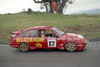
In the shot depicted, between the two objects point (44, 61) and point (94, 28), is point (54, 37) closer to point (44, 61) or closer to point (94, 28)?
point (44, 61)

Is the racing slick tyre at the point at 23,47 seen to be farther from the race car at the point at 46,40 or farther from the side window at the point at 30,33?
the side window at the point at 30,33

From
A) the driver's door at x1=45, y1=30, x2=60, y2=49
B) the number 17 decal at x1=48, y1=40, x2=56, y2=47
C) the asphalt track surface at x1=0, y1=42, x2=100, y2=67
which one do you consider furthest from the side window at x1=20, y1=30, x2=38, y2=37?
the asphalt track surface at x1=0, y1=42, x2=100, y2=67

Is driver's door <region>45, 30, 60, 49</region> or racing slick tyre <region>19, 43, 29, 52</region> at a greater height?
driver's door <region>45, 30, 60, 49</region>

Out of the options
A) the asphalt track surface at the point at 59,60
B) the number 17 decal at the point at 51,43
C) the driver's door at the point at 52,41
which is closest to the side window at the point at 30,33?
the driver's door at the point at 52,41

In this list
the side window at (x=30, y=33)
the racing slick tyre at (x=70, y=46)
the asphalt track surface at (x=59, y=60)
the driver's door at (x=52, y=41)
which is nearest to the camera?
the asphalt track surface at (x=59, y=60)

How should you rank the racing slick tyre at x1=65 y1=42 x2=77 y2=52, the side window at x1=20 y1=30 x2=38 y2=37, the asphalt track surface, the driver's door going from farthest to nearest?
the side window at x1=20 y1=30 x2=38 y2=37, the driver's door, the racing slick tyre at x1=65 y1=42 x2=77 y2=52, the asphalt track surface

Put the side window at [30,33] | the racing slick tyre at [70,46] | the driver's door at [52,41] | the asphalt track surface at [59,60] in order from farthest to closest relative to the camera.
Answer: the side window at [30,33] → the driver's door at [52,41] → the racing slick tyre at [70,46] → the asphalt track surface at [59,60]

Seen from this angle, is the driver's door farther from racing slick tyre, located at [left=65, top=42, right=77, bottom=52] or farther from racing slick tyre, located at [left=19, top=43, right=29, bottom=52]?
racing slick tyre, located at [left=19, top=43, right=29, bottom=52]

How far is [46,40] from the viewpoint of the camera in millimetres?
9883

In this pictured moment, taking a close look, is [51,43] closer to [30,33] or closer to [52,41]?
[52,41]

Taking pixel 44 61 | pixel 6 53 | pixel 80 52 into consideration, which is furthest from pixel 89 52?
A: pixel 6 53

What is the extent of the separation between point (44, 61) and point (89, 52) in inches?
103

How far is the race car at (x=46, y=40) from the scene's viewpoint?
957 centimetres

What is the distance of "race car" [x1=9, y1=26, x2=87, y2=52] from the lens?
9570 millimetres
